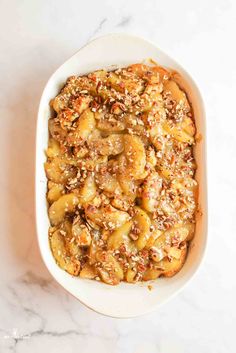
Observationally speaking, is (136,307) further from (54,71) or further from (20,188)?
(54,71)

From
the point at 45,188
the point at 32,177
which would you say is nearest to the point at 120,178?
the point at 45,188

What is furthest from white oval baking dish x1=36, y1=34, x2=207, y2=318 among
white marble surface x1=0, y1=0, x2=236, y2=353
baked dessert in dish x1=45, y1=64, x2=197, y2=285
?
white marble surface x1=0, y1=0, x2=236, y2=353

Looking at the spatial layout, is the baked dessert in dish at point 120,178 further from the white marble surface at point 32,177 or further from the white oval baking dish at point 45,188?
the white marble surface at point 32,177

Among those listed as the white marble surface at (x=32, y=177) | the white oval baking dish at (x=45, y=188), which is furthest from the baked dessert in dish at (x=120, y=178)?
the white marble surface at (x=32, y=177)

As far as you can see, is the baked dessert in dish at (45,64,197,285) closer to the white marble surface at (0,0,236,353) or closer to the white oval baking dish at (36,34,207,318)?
the white oval baking dish at (36,34,207,318)

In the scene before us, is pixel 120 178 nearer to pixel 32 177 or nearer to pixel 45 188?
pixel 45 188
